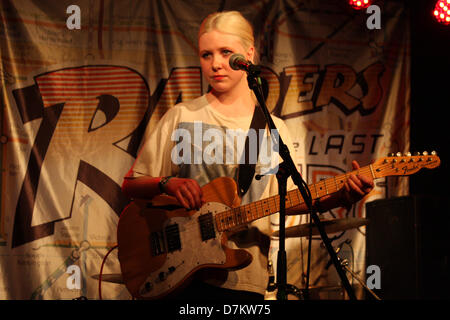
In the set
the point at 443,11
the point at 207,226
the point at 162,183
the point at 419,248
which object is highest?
the point at 443,11

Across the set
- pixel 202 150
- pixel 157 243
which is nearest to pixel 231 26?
pixel 202 150

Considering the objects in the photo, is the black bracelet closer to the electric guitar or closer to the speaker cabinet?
the electric guitar

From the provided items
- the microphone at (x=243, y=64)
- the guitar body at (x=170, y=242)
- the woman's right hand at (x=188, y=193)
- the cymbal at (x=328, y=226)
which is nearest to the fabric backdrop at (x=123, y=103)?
the cymbal at (x=328, y=226)

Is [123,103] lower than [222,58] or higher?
lower

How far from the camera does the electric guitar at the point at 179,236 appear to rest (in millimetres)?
2998

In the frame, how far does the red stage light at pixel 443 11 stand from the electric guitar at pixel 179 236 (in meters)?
1.94

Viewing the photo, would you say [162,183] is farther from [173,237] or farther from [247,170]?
[247,170]

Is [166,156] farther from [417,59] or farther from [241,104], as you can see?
[417,59]

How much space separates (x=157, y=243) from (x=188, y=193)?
15.7 inches

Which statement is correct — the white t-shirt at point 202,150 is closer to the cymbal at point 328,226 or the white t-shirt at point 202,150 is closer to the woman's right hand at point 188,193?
the cymbal at point 328,226

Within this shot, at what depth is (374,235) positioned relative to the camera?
Answer: 13.3ft

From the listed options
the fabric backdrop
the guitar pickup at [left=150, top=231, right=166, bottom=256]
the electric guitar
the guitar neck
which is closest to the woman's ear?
the fabric backdrop

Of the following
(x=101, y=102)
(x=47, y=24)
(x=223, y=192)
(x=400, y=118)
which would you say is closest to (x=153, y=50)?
(x=101, y=102)

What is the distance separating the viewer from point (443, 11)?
3.74 meters
